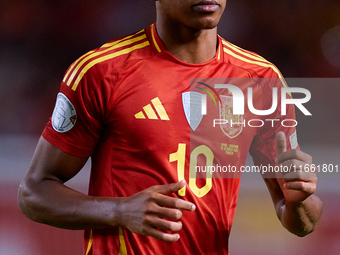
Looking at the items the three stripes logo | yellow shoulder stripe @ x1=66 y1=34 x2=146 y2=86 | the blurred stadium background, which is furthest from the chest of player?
the blurred stadium background

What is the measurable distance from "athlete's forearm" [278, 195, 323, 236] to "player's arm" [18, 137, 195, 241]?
40 centimetres

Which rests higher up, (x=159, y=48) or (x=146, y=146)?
(x=159, y=48)

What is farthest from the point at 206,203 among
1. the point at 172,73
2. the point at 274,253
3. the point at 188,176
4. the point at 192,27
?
the point at 274,253

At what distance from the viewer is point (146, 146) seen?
1.45 meters

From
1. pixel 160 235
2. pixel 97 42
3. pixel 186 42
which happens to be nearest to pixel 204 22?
pixel 186 42

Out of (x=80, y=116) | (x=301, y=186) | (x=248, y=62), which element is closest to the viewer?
(x=301, y=186)

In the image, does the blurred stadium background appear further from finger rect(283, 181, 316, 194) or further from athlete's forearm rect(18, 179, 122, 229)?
finger rect(283, 181, 316, 194)

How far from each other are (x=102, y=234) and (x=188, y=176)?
1.09ft

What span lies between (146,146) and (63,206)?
32 cm

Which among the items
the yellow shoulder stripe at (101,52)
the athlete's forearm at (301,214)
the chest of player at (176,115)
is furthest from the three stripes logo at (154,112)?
the athlete's forearm at (301,214)

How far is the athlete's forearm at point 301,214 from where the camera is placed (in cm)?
156

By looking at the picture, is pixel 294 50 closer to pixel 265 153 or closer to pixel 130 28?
pixel 130 28

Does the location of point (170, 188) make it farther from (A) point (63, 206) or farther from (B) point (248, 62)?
(B) point (248, 62)

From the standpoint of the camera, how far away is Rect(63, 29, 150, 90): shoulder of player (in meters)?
1.46
